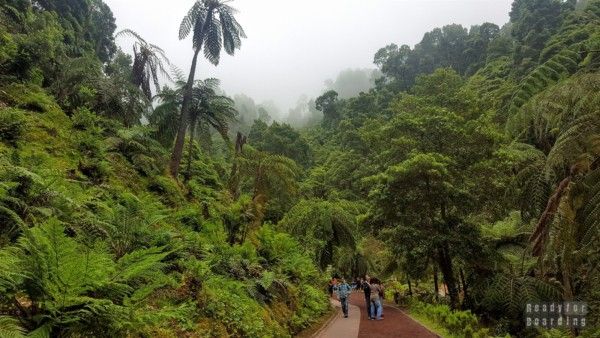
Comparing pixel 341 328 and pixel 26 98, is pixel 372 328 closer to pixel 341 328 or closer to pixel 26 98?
pixel 341 328

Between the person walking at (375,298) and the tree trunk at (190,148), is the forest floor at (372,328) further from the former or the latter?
A: the tree trunk at (190,148)

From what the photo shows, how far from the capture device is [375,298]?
13016mm

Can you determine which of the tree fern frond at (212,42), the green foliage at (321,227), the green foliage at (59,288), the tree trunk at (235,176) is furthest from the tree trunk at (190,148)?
the green foliage at (59,288)

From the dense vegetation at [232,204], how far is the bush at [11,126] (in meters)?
0.06

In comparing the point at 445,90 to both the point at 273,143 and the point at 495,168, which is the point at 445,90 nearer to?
the point at 495,168

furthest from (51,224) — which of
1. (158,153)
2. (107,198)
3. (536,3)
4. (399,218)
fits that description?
(536,3)

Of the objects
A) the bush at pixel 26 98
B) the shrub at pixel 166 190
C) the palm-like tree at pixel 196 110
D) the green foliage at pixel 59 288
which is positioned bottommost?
the green foliage at pixel 59 288

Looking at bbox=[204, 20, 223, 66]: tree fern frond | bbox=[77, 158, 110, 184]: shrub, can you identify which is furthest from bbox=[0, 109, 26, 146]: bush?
bbox=[204, 20, 223, 66]: tree fern frond

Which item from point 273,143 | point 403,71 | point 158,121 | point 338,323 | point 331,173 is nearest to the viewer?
point 338,323

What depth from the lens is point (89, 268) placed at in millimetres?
4062

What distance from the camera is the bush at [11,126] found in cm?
998

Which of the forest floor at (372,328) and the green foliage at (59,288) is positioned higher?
the green foliage at (59,288)

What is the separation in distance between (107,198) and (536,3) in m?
50.1

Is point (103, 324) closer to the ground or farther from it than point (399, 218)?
closer to the ground
